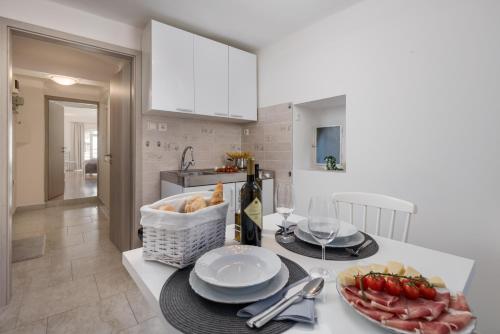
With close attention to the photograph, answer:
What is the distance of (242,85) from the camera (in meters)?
2.78

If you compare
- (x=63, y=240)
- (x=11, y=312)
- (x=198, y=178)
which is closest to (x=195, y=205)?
(x=198, y=178)

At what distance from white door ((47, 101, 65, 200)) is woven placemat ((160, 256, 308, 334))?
5763 mm

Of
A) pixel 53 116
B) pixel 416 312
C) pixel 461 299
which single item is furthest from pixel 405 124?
pixel 53 116

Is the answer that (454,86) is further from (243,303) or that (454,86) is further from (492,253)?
(243,303)

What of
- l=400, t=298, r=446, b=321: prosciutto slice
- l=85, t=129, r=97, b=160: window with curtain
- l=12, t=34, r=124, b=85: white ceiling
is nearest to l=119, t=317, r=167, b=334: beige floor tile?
l=400, t=298, r=446, b=321: prosciutto slice

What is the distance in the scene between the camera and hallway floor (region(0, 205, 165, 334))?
61.6 inches

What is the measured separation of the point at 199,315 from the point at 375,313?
0.36 metres

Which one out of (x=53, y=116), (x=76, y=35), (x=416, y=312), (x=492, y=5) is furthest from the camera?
(x=53, y=116)

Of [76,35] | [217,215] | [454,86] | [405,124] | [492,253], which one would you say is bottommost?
[492,253]

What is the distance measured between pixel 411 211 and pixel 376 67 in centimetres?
124

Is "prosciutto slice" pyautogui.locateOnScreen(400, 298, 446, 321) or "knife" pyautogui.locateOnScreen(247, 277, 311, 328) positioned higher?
"prosciutto slice" pyautogui.locateOnScreen(400, 298, 446, 321)

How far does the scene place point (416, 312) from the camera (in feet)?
1.53

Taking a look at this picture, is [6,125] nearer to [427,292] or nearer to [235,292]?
[235,292]

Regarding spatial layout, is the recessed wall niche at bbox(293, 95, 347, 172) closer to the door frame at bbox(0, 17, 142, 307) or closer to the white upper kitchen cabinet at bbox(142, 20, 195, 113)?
the white upper kitchen cabinet at bbox(142, 20, 195, 113)
